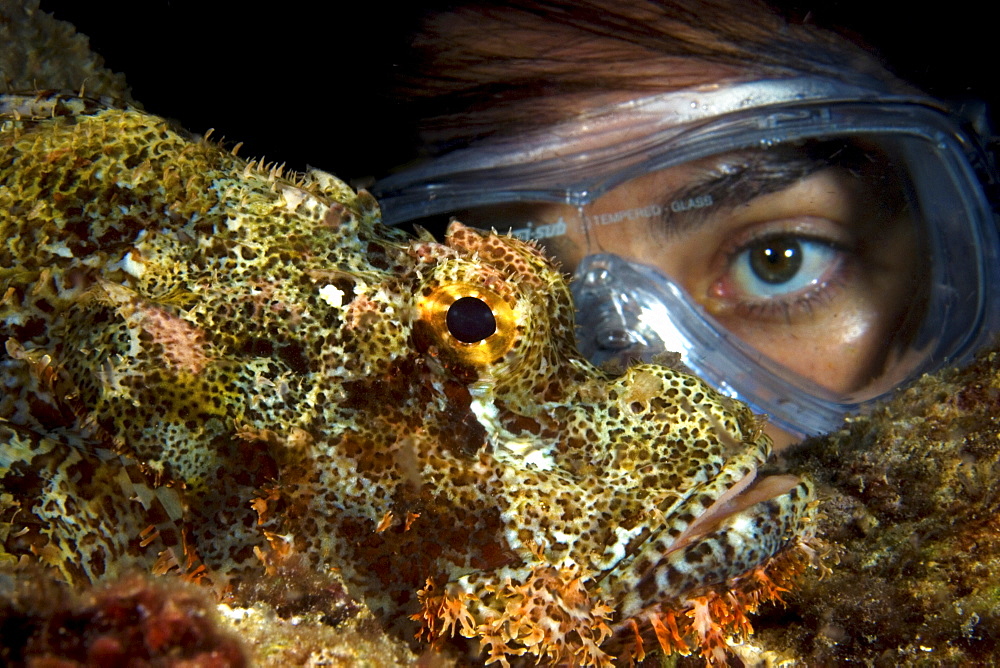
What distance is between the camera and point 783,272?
5113mm

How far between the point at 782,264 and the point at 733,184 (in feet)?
2.92

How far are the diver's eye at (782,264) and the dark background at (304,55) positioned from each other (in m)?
1.36

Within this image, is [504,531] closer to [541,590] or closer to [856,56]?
[541,590]

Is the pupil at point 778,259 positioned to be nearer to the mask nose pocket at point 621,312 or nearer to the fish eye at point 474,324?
the mask nose pocket at point 621,312

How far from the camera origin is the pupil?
16.6 feet

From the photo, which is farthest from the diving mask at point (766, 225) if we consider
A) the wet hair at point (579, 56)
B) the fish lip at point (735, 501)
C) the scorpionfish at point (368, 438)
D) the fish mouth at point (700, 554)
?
the fish mouth at point (700, 554)

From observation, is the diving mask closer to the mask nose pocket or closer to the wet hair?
the mask nose pocket

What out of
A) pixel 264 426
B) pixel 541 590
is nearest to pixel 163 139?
pixel 264 426

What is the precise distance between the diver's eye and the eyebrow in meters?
0.47

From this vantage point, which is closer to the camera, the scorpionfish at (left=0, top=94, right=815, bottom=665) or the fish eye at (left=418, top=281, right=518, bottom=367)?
the scorpionfish at (left=0, top=94, right=815, bottom=665)

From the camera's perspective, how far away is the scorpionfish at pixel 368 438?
1.97 metres

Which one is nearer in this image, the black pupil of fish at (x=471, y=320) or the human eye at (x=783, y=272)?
the black pupil of fish at (x=471, y=320)

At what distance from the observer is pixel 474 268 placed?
2180 millimetres

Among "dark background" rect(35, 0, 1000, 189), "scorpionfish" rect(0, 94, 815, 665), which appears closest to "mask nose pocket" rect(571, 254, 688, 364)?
"dark background" rect(35, 0, 1000, 189)
